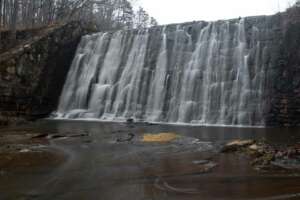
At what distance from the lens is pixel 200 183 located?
7.19 m

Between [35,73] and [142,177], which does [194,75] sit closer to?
[35,73]

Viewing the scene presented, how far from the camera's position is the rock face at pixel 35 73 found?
904 inches

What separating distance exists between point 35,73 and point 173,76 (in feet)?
26.7

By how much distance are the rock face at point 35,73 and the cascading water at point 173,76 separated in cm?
75

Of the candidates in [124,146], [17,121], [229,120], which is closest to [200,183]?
[124,146]

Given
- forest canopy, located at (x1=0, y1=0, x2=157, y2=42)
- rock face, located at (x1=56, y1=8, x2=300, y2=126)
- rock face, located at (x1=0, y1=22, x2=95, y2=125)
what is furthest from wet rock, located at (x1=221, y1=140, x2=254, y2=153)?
forest canopy, located at (x1=0, y1=0, x2=157, y2=42)

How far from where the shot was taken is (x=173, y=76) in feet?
74.3

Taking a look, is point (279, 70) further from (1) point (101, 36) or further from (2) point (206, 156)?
(1) point (101, 36)

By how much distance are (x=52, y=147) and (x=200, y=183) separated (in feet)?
19.2

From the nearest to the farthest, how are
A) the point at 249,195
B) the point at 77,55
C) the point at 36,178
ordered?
1. the point at 249,195
2. the point at 36,178
3. the point at 77,55

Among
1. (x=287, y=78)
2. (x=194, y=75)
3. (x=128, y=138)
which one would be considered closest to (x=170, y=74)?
(x=194, y=75)

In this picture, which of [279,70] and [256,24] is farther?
[256,24]

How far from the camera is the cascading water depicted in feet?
65.3

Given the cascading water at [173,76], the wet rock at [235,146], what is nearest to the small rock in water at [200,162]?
the wet rock at [235,146]
